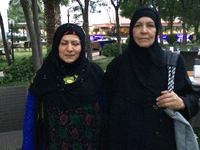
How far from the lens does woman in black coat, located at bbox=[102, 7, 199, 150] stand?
5.10 ft

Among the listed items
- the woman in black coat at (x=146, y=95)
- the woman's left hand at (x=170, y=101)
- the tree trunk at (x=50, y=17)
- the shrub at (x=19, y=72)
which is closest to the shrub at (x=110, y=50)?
the tree trunk at (x=50, y=17)

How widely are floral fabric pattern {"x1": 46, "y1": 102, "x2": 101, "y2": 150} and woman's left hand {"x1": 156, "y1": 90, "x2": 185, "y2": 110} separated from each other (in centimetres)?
47

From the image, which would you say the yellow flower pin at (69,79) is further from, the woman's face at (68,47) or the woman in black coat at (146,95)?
the woman in black coat at (146,95)

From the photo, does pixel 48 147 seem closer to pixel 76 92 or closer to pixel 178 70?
pixel 76 92

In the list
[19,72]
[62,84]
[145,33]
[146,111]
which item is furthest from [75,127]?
[19,72]

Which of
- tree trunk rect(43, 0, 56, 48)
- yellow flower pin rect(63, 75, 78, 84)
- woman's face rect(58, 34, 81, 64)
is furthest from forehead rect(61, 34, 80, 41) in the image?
tree trunk rect(43, 0, 56, 48)

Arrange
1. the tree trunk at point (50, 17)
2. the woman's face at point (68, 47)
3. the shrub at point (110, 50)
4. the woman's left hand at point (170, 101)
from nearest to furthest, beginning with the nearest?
1. the woman's left hand at point (170, 101)
2. the woman's face at point (68, 47)
3. the tree trunk at point (50, 17)
4. the shrub at point (110, 50)

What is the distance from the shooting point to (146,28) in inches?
62.2

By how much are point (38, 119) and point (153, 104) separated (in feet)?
2.65

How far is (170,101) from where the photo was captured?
1488 mm

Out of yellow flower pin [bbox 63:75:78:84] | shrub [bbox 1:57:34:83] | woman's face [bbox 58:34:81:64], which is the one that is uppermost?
woman's face [bbox 58:34:81:64]

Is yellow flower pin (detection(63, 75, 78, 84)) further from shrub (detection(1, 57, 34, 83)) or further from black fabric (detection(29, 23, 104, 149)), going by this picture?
shrub (detection(1, 57, 34, 83))

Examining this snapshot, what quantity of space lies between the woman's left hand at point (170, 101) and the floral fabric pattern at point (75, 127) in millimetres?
466

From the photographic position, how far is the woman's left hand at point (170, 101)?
1486 mm
